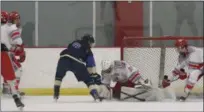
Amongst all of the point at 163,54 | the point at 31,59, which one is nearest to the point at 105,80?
the point at 163,54

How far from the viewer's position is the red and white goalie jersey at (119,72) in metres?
6.32

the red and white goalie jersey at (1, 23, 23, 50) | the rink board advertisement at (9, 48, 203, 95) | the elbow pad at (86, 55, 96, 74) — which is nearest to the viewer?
the red and white goalie jersey at (1, 23, 23, 50)

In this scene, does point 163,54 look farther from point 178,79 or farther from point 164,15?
point 164,15

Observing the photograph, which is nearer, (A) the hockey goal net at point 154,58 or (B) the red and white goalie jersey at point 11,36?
(B) the red and white goalie jersey at point 11,36

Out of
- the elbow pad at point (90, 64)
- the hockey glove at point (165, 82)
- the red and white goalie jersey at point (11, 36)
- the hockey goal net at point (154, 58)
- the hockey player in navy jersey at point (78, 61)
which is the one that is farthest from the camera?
the hockey goal net at point (154, 58)

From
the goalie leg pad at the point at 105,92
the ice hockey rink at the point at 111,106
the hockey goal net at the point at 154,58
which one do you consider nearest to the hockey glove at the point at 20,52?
the ice hockey rink at the point at 111,106

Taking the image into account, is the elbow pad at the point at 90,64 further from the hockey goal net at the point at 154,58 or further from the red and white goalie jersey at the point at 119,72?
the hockey goal net at the point at 154,58

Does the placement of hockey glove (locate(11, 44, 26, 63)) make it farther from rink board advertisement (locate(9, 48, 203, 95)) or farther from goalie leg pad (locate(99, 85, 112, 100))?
goalie leg pad (locate(99, 85, 112, 100))

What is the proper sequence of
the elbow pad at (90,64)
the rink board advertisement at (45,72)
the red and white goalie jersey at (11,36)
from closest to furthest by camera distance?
the red and white goalie jersey at (11,36) → the elbow pad at (90,64) → the rink board advertisement at (45,72)

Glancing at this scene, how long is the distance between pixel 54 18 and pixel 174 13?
1.55 meters

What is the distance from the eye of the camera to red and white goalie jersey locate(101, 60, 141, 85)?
632 cm

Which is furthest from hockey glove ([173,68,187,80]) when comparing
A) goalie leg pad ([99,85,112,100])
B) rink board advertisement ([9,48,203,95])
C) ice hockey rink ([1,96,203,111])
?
rink board advertisement ([9,48,203,95])

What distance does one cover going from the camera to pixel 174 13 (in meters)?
7.57

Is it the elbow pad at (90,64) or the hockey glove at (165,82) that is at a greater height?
the elbow pad at (90,64)
